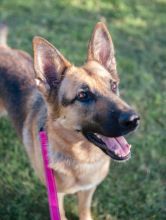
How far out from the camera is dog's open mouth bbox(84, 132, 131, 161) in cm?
337

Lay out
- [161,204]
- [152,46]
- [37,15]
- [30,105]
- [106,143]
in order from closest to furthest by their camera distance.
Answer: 1. [106,143]
2. [30,105]
3. [161,204]
4. [152,46]
5. [37,15]

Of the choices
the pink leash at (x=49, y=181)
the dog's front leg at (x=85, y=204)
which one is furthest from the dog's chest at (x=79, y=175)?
the dog's front leg at (x=85, y=204)

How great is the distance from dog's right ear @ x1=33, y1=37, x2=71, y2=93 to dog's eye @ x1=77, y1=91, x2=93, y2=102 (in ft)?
0.83

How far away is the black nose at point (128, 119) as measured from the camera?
123 inches

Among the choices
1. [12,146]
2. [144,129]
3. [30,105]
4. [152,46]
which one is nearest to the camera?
[30,105]

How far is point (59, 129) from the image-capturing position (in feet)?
11.7

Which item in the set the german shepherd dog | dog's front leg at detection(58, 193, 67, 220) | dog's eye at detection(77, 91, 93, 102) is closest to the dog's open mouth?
the german shepherd dog

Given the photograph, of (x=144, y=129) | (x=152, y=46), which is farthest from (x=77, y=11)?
(x=144, y=129)

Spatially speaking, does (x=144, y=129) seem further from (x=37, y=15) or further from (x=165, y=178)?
(x=37, y=15)

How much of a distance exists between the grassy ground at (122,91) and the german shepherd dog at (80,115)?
0.58 m

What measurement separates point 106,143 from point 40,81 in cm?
71

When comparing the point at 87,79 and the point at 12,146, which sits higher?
the point at 87,79

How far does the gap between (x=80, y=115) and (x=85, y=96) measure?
0.15 m

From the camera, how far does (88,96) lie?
3.40 m
